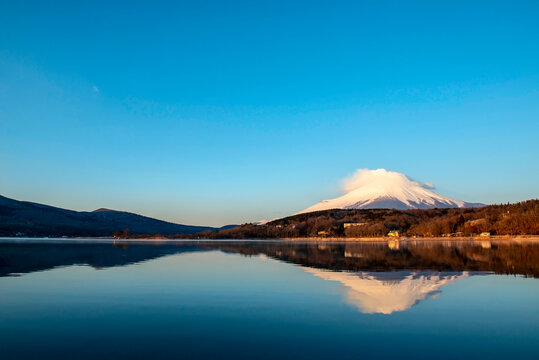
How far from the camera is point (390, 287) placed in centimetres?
1814

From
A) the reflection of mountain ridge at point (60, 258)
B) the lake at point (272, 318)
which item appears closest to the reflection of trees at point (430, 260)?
the lake at point (272, 318)

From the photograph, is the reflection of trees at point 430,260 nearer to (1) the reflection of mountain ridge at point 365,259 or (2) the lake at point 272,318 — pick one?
(1) the reflection of mountain ridge at point 365,259

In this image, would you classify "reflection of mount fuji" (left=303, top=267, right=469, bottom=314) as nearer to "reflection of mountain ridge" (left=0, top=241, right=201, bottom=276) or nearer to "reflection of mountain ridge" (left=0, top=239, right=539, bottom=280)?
"reflection of mountain ridge" (left=0, top=239, right=539, bottom=280)

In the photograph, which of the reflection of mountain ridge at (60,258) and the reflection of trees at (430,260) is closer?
the reflection of trees at (430,260)

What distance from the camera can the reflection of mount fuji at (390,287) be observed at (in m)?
14.3

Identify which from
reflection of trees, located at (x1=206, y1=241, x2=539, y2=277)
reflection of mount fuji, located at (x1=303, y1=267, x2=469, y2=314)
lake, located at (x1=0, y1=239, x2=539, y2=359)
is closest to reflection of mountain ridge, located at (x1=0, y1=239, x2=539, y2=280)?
reflection of trees, located at (x1=206, y1=241, x2=539, y2=277)

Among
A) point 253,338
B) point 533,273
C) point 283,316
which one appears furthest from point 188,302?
point 533,273

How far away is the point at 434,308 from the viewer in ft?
45.3

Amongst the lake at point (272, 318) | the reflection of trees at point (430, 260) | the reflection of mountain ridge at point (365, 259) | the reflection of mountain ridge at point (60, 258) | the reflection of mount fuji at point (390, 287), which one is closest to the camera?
the lake at point (272, 318)

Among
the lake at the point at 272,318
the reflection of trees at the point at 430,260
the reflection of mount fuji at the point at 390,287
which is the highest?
the reflection of trees at the point at 430,260

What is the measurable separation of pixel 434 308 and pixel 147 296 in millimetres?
11118

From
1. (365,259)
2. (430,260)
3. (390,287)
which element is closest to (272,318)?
(390,287)

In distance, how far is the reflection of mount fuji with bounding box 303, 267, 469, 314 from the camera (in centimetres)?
1434

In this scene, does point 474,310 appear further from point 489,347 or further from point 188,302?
point 188,302
